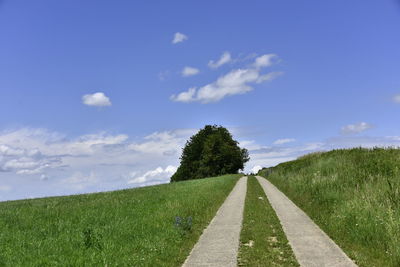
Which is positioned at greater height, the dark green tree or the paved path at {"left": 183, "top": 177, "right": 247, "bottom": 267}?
the dark green tree

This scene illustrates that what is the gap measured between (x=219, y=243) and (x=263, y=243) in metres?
1.41

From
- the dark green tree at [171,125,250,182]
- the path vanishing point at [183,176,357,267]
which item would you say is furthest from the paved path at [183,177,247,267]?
the dark green tree at [171,125,250,182]

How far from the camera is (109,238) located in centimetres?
1316

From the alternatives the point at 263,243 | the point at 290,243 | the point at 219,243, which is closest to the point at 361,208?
the point at 290,243

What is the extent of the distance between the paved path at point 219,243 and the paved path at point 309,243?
1.81m

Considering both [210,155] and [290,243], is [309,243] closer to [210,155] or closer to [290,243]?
[290,243]

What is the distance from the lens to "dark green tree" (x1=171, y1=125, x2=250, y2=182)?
94938 mm

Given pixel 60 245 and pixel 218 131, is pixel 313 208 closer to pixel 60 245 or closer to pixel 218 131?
pixel 60 245

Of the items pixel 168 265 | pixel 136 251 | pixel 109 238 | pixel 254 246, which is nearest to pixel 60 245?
pixel 109 238

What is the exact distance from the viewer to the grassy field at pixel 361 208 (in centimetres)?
1203

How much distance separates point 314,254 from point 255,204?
1254 centimetres

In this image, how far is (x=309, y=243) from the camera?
13.4 m

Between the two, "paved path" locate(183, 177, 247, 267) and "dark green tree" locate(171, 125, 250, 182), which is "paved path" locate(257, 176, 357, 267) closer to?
"paved path" locate(183, 177, 247, 267)

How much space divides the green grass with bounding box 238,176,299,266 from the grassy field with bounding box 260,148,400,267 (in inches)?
69.6
